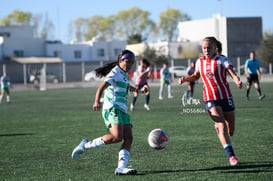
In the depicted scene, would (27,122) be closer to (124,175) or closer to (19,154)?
(19,154)

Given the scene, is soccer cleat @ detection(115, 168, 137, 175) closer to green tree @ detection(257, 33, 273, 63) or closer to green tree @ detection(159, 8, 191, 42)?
green tree @ detection(257, 33, 273, 63)

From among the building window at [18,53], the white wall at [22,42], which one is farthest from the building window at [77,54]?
the building window at [18,53]

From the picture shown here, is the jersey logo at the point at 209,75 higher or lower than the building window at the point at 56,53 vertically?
lower

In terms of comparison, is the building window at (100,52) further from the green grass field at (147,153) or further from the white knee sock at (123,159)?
the white knee sock at (123,159)

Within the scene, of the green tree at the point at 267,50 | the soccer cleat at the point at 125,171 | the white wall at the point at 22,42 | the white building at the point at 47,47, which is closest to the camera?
the soccer cleat at the point at 125,171

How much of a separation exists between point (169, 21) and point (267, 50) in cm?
7728

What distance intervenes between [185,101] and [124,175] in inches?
743

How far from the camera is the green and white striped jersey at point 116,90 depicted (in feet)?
28.4

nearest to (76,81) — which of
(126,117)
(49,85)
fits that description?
(49,85)

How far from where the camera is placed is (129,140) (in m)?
8.70

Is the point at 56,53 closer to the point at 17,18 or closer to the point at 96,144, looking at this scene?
the point at 17,18

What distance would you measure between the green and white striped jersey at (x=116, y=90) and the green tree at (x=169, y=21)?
13006 centimetres

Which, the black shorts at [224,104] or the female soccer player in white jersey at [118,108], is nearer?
the female soccer player in white jersey at [118,108]

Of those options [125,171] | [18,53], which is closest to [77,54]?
[18,53]
